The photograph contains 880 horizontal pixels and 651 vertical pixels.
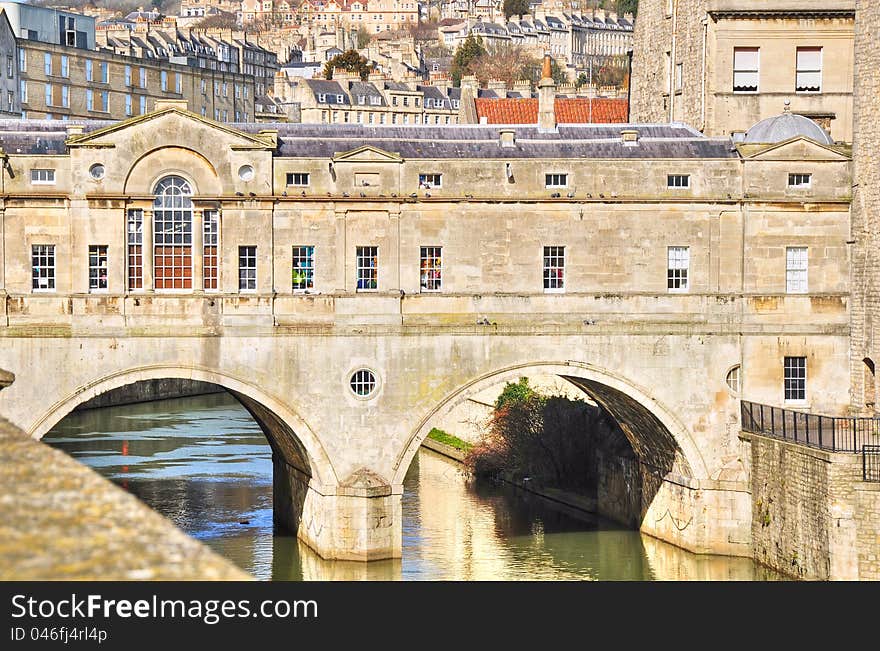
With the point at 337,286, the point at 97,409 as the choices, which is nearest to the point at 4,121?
the point at 337,286

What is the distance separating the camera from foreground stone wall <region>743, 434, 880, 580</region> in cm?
3553

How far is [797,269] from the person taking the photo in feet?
140

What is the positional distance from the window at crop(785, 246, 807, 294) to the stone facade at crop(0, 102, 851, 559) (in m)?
0.17

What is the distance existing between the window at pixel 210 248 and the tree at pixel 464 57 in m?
117

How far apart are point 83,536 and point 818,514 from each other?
26.4 metres

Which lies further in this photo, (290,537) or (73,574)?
(290,537)

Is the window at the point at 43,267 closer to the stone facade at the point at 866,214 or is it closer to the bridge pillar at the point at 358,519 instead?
the bridge pillar at the point at 358,519

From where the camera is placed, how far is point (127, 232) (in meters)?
40.4

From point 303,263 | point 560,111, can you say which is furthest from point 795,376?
point 560,111

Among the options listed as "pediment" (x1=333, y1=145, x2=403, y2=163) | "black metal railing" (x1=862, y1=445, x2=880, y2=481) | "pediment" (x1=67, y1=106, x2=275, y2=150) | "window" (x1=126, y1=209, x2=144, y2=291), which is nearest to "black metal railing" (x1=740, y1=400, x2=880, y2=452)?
"black metal railing" (x1=862, y1=445, x2=880, y2=481)

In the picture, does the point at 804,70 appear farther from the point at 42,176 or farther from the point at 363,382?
the point at 42,176

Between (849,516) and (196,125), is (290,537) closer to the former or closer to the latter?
(196,125)

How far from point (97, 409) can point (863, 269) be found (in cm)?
3945

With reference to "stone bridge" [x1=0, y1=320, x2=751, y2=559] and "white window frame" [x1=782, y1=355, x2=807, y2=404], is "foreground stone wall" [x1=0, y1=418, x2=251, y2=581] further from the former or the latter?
"white window frame" [x1=782, y1=355, x2=807, y2=404]
